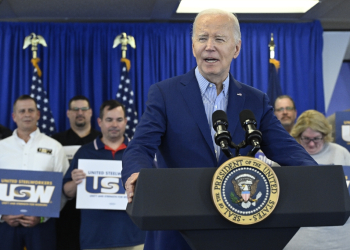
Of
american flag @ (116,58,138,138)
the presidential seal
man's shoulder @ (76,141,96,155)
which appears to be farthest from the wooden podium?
american flag @ (116,58,138,138)

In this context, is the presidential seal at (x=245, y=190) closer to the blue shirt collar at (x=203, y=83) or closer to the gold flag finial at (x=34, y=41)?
the blue shirt collar at (x=203, y=83)

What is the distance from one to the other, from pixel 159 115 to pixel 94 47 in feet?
17.5

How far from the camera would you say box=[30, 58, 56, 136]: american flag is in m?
5.86

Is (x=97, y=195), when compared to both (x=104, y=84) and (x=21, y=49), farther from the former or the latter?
(x=21, y=49)

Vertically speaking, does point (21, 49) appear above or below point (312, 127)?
above

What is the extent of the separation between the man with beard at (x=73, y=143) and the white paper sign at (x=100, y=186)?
2.14 ft

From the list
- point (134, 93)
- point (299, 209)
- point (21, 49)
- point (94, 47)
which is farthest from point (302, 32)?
point (299, 209)

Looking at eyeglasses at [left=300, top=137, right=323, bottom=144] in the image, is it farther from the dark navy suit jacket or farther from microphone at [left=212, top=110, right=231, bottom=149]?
microphone at [left=212, top=110, right=231, bottom=149]

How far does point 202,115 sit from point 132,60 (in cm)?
530

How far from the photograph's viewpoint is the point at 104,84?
6680 mm

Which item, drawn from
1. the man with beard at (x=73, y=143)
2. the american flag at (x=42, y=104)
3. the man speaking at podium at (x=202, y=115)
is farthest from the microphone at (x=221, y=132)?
the american flag at (x=42, y=104)

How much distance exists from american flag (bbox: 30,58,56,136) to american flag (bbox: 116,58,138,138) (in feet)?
3.26

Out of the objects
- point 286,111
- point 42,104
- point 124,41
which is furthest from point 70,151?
point 286,111

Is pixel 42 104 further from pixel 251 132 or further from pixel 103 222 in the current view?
pixel 251 132
